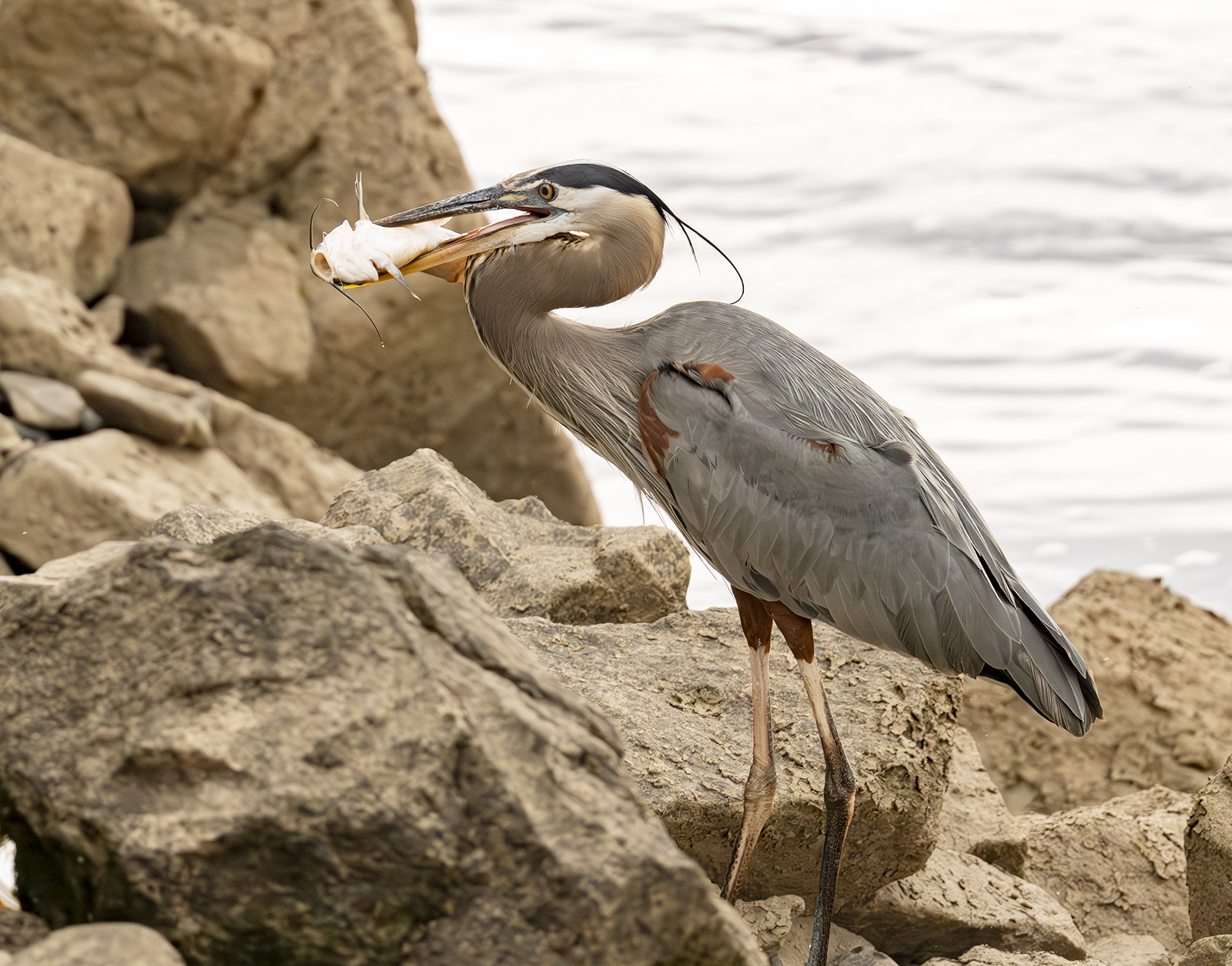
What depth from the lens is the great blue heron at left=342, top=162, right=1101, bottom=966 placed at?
14.1ft

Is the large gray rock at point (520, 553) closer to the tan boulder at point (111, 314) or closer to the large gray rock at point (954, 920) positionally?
the large gray rock at point (954, 920)

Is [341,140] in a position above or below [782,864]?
above

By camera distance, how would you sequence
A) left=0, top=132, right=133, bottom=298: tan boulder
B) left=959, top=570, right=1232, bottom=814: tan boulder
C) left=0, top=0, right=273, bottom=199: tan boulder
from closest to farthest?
left=959, top=570, right=1232, bottom=814: tan boulder, left=0, top=132, right=133, bottom=298: tan boulder, left=0, top=0, right=273, bottom=199: tan boulder

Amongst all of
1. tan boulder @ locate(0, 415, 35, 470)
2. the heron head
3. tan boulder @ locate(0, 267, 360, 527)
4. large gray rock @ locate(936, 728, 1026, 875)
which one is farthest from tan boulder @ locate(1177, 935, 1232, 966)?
tan boulder @ locate(0, 415, 35, 470)

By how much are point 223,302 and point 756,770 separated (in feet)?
28.5

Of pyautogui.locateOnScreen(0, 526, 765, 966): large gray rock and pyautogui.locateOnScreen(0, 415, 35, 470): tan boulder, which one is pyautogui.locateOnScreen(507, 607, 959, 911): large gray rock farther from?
pyautogui.locateOnScreen(0, 415, 35, 470): tan boulder

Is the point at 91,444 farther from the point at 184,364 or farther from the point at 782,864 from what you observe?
the point at 782,864

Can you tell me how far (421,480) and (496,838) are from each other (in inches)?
145

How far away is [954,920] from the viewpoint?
185 inches

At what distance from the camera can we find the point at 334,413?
41.3ft

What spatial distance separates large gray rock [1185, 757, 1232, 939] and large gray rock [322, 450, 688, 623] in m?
2.27

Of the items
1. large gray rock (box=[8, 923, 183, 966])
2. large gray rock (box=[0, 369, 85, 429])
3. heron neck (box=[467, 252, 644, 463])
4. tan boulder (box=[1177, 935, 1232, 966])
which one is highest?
heron neck (box=[467, 252, 644, 463])

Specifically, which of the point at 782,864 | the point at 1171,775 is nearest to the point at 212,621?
the point at 782,864

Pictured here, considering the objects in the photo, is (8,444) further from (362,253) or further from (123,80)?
(362,253)
